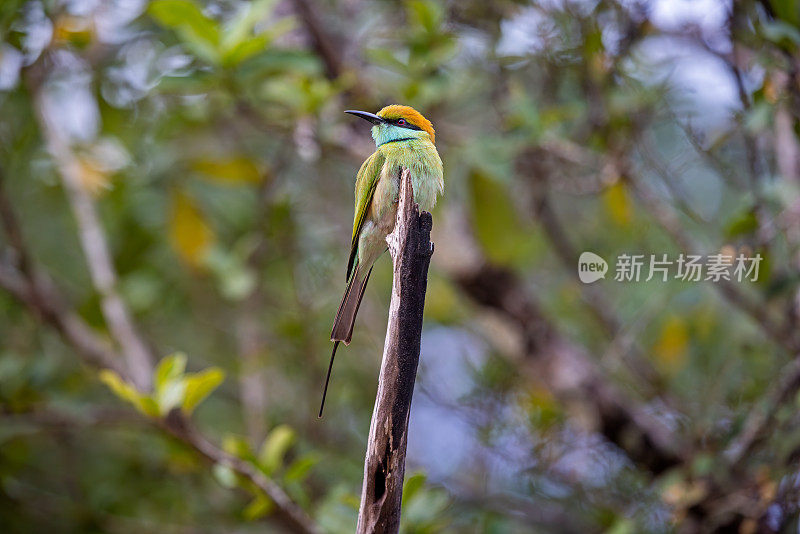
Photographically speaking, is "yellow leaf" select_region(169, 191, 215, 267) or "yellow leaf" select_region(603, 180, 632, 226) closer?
"yellow leaf" select_region(603, 180, 632, 226)

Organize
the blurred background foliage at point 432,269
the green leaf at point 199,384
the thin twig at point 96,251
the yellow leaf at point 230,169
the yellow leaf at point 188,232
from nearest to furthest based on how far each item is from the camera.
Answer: the green leaf at point 199,384 < the blurred background foliage at point 432,269 < the thin twig at point 96,251 < the yellow leaf at point 230,169 < the yellow leaf at point 188,232

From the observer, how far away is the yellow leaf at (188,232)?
2.93 m

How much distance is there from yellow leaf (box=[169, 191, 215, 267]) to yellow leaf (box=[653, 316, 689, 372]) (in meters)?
1.77

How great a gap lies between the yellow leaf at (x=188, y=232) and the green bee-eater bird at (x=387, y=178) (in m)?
1.59

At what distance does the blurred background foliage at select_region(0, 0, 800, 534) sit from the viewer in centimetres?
235

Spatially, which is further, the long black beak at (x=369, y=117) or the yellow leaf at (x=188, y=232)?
the yellow leaf at (x=188, y=232)

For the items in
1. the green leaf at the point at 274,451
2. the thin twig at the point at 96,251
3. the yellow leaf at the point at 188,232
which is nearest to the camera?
the green leaf at the point at 274,451

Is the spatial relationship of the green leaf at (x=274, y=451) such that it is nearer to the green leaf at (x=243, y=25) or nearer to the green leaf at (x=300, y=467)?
the green leaf at (x=300, y=467)

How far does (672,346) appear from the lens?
2.98 metres

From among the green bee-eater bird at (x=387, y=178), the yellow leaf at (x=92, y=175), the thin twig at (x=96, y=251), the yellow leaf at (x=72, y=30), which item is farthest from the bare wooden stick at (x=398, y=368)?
the yellow leaf at (x=92, y=175)

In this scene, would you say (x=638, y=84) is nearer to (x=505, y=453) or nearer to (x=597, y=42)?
(x=597, y=42)

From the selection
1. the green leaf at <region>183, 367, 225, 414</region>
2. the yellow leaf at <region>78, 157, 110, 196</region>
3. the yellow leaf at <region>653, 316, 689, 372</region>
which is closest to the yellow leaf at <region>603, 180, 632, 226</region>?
the yellow leaf at <region>653, 316, 689, 372</region>

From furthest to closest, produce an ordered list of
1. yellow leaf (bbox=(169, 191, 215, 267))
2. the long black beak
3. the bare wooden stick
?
yellow leaf (bbox=(169, 191, 215, 267)) < the long black beak < the bare wooden stick

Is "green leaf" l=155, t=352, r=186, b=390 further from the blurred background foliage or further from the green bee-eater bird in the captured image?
the green bee-eater bird
